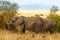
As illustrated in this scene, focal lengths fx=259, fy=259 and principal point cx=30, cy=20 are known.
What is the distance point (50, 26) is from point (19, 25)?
2.21 metres

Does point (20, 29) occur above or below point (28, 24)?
below

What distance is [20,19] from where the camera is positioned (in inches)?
710

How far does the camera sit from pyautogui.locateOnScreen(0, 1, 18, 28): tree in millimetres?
20253

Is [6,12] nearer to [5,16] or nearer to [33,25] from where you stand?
[5,16]

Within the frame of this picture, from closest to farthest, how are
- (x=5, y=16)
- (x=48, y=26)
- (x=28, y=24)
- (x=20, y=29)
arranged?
(x=20, y=29) → (x=28, y=24) → (x=48, y=26) → (x=5, y=16)

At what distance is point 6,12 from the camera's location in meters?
21.3

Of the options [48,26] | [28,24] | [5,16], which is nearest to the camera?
[28,24]

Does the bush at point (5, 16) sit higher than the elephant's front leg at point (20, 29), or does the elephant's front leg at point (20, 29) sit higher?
the bush at point (5, 16)

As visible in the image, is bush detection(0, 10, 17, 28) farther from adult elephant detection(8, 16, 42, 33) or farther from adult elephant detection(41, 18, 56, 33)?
adult elephant detection(41, 18, 56, 33)

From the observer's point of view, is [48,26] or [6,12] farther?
[6,12]

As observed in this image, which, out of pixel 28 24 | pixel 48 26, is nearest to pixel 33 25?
pixel 28 24

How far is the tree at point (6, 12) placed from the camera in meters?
20.3

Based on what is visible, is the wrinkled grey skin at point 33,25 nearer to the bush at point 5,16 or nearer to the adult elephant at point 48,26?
the adult elephant at point 48,26

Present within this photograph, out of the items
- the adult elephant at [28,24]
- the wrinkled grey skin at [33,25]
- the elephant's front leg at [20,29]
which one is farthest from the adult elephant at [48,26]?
the elephant's front leg at [20,29]
